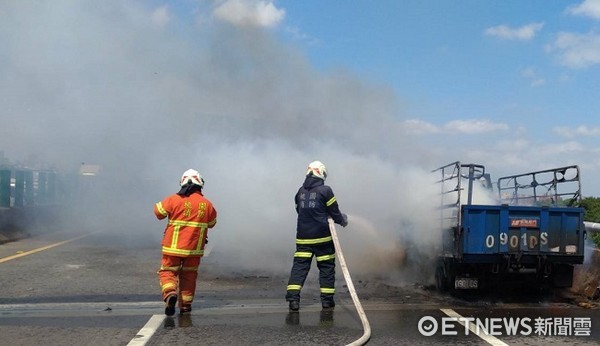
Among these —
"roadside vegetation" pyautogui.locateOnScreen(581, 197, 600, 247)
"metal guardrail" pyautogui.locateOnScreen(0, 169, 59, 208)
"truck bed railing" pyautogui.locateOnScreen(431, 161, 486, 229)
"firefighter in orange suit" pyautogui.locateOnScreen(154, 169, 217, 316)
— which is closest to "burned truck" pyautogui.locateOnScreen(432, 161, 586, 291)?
"truck bed railing" pyautogui.locateOnScreen(431, 161, 486, 229)

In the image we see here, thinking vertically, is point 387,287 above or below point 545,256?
below

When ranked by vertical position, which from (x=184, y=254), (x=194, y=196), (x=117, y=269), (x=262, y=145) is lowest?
(x=117, y=269)

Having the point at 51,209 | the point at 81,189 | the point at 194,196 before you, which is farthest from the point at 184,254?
the point at 81,189

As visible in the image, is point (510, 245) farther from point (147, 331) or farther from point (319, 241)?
point (147, 331)

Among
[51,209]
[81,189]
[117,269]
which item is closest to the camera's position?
[117,269]

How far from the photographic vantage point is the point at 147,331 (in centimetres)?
564

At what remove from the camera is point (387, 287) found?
27.8 ft

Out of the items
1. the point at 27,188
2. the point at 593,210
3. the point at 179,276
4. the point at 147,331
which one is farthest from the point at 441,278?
the point at 27,188

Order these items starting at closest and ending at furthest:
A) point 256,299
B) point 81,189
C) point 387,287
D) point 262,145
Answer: point 256,299 → point 387,287 → point 262,145 → point 81,189

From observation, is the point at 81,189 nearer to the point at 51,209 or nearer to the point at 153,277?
the point at 51,209

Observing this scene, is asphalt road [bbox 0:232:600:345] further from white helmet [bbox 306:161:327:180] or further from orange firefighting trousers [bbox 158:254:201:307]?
white helmet [bbox 306:161:327:180]

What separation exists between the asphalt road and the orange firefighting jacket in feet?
2.39

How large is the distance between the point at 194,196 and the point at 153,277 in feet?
10.4

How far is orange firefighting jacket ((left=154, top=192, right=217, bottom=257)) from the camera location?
251 inches
